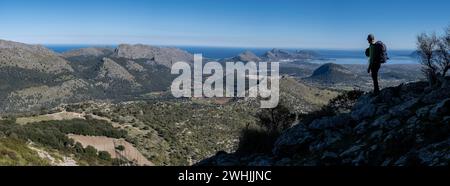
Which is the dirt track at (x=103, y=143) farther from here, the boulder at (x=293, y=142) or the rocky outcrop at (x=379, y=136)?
the boulder at (x=293, y=142)

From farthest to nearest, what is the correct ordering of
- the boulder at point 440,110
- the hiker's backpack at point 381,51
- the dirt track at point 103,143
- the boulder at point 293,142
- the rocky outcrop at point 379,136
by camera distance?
1. the dirt track at point 103,143
2. the hiker's backpack at point 381,51
3. the boulder at point 293,142
4. the boulder at point 440,110
5. the rocky outcrop at point 379,136

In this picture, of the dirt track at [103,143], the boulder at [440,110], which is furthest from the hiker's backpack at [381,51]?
the dirt track at [103,143]

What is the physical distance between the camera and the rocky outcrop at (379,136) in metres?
14.7

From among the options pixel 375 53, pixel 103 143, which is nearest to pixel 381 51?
pixel 375 53

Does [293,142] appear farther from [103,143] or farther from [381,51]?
[103,143]

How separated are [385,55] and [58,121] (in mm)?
87162

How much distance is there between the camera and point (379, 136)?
17.6 m

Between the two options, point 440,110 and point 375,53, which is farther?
point 375,53

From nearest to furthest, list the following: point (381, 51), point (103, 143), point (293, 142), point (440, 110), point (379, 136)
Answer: point (440, 110)
point (379, 136)
point (293, 142)
point (381, 51)
point (103, 143)

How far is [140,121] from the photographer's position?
395ft

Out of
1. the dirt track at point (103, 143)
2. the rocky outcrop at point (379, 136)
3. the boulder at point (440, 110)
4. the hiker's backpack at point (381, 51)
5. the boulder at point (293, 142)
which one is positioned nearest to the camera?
the rocky outcrop at point (379, 136)

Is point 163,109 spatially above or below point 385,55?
below
